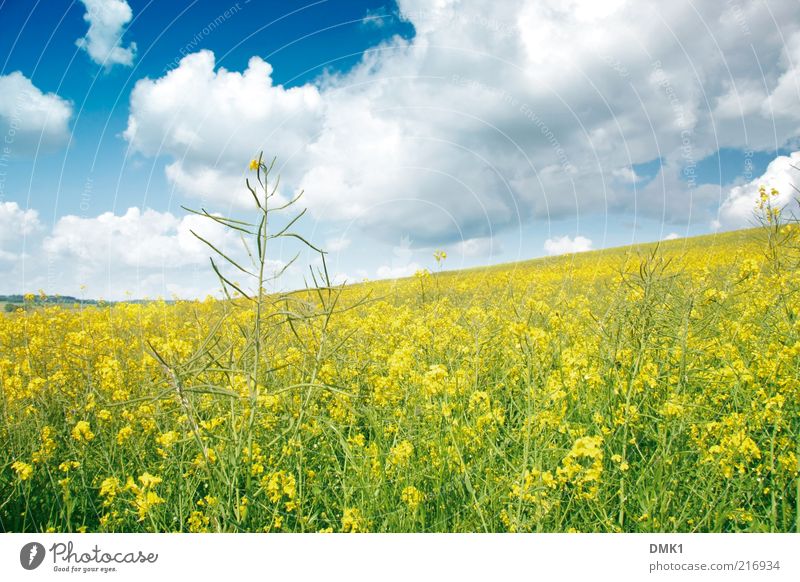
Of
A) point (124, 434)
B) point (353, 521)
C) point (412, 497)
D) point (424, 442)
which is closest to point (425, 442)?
point (424, 442)

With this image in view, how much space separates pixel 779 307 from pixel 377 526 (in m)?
4.17

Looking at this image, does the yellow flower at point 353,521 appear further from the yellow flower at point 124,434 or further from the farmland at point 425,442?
the yellow flower at point 124,434

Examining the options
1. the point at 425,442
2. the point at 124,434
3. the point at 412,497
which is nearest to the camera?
the point at 412,497
